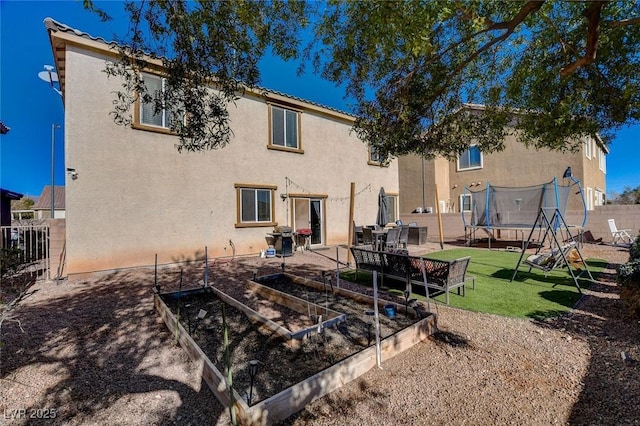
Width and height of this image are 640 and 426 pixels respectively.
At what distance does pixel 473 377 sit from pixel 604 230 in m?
16.1

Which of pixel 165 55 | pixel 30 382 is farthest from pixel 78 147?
pixel 30 382

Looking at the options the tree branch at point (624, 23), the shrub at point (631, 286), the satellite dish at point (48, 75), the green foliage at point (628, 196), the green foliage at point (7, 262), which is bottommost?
the shrub at point (631, 286)

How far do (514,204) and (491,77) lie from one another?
28.1 ft

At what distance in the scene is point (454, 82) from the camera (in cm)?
690

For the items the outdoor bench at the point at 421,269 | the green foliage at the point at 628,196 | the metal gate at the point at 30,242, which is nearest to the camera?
the outdoor bench at the point at 421,269

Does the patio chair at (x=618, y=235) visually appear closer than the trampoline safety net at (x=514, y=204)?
No

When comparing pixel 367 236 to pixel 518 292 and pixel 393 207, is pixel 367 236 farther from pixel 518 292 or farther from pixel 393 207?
pixel 518 292

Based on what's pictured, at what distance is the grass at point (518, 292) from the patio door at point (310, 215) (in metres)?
5.17

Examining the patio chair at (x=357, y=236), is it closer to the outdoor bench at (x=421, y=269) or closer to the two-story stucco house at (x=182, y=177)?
the two-story stucco house at (x=182, y=177)

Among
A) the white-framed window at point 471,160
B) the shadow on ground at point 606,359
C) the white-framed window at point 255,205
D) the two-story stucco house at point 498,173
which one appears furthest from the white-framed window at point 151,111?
the white-framed window at point 471,160

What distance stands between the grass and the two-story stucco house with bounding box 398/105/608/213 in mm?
8162

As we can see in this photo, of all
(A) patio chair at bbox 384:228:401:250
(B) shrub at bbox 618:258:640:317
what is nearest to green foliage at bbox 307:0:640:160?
(B) shrub at bbox 618:258:640:317

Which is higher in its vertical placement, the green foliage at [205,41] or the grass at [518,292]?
the green foliage at [205,41]

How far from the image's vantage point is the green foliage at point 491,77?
5.38m
